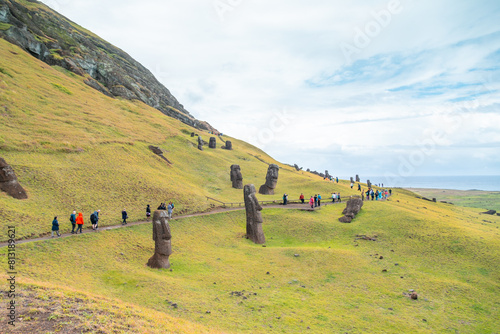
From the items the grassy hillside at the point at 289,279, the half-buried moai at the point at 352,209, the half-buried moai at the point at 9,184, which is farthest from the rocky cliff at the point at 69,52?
the half-buried moai at the point at 352,209

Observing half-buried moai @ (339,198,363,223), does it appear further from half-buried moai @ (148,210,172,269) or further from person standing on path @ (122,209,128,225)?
person standing on path @ (122,209,128,225)

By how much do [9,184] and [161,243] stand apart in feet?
66.2

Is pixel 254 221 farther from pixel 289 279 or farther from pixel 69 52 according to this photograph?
pixel 69 52

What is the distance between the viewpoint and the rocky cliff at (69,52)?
324 ft

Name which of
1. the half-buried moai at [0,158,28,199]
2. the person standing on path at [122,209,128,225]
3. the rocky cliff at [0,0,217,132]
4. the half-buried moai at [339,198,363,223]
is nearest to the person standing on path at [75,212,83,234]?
the person standing on path at [122,209,128,225]

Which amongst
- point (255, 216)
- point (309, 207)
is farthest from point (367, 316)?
point (309, 207)

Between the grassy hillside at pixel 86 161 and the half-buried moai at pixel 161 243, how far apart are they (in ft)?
34.3

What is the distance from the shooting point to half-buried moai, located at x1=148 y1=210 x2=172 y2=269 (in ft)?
82.7

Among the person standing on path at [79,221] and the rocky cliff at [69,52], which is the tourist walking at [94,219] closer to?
the person standing on path at [79,221]

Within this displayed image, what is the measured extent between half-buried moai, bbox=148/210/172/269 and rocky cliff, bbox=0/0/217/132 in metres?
101

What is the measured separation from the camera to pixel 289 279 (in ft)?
80.1

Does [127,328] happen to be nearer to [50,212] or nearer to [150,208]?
[50,212]

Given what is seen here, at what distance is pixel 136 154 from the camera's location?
57.8m

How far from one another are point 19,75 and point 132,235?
64.2m
